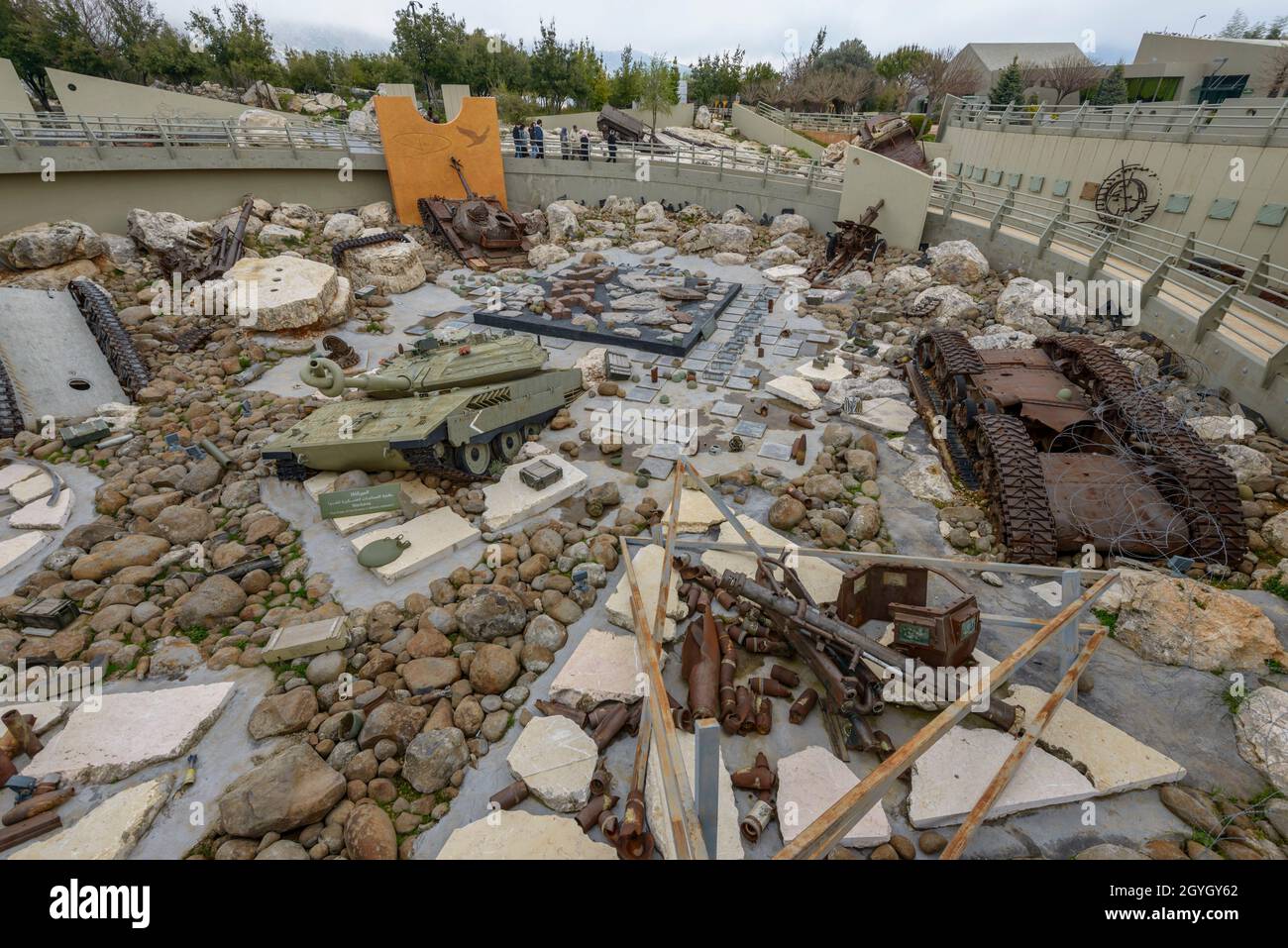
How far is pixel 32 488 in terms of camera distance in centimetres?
733

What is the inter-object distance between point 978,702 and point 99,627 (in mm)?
7793

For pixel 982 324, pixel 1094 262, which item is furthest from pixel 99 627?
pixel 1094 262

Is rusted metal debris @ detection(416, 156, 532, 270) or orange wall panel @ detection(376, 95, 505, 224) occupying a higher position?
orange wall panel @ detection(376, 95, 505, 224)

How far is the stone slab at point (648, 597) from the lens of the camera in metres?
5.41

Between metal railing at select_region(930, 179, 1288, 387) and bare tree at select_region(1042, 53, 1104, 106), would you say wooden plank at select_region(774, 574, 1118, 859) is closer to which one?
metal railing at select_region(930, 179, 1288, 387)

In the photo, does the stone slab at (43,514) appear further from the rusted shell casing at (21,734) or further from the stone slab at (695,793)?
the stone slab at (695,793)

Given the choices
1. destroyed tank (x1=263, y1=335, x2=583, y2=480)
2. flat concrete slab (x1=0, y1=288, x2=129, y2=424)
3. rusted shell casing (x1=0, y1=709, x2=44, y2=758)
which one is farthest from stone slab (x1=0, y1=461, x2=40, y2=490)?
rusted shell casing (x1=0, y1=709, x2=44, y2=758)

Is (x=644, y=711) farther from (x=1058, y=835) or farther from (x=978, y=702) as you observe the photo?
(x=1058, y=835)

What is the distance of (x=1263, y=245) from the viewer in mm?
11672

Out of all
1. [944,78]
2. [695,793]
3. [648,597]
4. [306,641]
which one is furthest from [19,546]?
[944,78]

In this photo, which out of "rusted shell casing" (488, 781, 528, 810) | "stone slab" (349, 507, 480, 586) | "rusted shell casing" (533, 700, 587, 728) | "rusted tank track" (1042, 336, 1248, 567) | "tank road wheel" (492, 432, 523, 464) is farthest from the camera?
"tank road wheel" (492, 432, 523, 464)

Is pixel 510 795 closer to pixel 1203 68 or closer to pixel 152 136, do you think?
pixel 152 136

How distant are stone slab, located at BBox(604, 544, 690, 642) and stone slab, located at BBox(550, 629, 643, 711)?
0.21 m

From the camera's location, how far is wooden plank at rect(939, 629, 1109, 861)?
3.35 m
